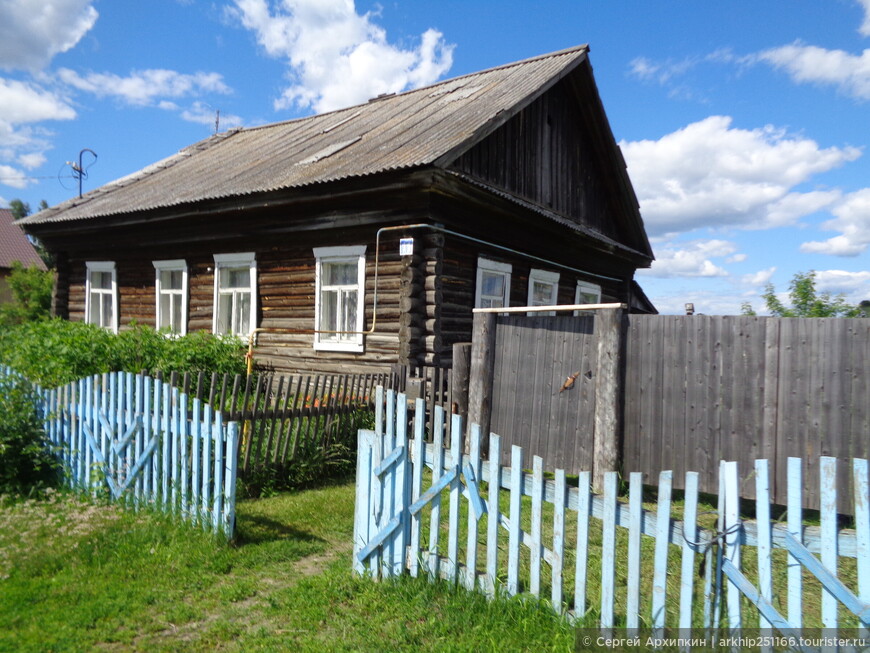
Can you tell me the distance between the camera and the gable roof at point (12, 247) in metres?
35.3

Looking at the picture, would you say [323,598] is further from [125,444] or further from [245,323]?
[245,323]

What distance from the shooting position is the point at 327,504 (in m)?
5.86

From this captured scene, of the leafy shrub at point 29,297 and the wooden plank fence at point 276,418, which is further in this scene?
the leafy shrub at point 29,297

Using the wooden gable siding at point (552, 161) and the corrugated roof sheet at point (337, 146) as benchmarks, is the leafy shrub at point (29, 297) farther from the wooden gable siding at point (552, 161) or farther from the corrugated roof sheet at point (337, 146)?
the wooden gable siding at point (552, 161)

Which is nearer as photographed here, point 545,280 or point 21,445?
point 21,445

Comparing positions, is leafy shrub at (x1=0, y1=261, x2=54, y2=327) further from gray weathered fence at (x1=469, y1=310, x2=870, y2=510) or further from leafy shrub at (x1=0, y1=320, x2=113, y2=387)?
gray weathered fence at (x1=469, y1=310, x2=870, y2=510)

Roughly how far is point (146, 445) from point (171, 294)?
29.3 ft

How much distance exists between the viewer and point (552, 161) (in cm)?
1295

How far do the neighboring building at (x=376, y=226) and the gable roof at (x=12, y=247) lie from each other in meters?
24.3

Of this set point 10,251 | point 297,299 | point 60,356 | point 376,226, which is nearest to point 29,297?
point 10,251

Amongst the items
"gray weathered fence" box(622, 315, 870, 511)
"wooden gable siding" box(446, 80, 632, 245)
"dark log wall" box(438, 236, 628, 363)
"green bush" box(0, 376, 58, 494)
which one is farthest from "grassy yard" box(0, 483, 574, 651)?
"wooden gable siding" box(446, 80, 632, 245)

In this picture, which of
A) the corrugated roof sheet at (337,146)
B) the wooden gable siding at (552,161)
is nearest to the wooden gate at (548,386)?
the corrugated roof sheet at (337,146)

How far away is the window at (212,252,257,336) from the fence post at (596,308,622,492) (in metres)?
7.42

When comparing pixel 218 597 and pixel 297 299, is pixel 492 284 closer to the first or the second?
pixel 297 299
